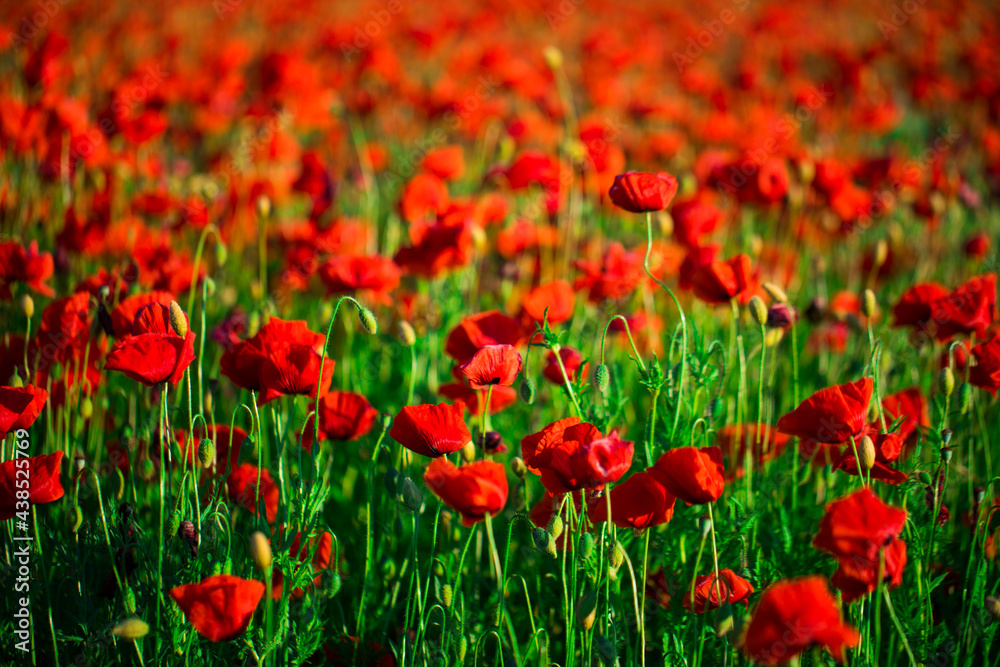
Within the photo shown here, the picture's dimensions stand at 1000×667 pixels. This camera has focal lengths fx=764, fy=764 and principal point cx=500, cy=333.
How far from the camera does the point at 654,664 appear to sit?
5.20ft

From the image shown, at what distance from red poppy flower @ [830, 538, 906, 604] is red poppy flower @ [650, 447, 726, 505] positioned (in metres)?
0.19

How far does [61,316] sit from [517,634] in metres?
1.17

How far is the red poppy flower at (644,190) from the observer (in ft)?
4.97

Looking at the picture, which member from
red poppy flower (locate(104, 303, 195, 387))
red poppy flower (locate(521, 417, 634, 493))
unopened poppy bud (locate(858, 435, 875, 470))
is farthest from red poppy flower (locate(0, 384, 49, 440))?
unopened poppy bud (locate(858, 435, 875, 470))

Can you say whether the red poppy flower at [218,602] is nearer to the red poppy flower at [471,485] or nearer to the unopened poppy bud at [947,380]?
the red poppy flower at [471,485]

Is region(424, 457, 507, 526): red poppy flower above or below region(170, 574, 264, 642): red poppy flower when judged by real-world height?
above

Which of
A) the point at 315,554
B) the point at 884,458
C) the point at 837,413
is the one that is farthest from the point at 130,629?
the point at 884,458

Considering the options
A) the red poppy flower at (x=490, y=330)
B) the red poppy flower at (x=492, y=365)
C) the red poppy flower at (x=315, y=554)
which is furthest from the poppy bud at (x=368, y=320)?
the red poppy flower at (x=315, y=554)

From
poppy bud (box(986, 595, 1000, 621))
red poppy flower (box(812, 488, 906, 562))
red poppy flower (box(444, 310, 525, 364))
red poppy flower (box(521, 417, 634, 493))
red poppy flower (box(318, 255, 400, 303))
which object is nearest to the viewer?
red poppy flower (box(812, 488, 906, 562))

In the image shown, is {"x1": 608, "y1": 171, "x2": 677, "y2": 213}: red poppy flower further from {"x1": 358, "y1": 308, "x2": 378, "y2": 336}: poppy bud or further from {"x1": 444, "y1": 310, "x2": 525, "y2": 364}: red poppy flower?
{"x1": 358, "y1": 308, "x2": 378, "y2": 336}: poppy bud

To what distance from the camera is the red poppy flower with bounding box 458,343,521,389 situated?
1.28m

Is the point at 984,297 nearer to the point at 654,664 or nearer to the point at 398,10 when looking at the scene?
the point at 654,664

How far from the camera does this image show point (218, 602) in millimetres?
1056

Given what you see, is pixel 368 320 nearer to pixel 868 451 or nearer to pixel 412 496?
pixel 412 496
